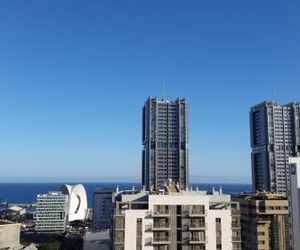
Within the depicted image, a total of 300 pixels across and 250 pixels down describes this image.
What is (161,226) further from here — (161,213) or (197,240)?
(197,240)

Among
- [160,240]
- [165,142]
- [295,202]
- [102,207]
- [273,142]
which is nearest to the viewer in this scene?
[160,240]

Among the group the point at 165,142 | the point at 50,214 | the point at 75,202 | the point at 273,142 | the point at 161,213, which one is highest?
the point at 165,142

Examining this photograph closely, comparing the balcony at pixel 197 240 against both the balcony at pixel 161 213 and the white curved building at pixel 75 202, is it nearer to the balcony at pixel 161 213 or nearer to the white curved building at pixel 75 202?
the balcony at pixel 161 213

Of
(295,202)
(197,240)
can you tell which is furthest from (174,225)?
(295,202)

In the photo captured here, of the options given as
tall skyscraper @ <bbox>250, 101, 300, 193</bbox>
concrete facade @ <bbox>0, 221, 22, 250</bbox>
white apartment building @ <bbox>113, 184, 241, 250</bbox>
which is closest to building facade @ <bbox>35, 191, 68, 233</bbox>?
concrete facade @ <bbox>0, 221, 22, 250</bbox>

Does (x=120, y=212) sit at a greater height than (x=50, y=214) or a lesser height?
greater

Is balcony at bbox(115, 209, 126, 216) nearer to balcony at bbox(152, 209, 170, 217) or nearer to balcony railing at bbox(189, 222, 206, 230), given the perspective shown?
balcony at bbox(152, 209, 170, 217)
